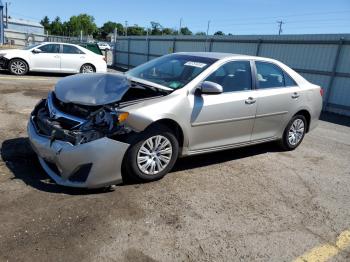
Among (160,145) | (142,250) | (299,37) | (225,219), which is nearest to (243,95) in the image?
(160,145)

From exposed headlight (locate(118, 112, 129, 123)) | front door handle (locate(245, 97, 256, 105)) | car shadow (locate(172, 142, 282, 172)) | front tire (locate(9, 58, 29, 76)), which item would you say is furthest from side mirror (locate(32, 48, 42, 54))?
exposed headlight (locate(118, 112, 129, 123))

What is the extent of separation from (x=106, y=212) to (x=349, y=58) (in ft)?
33.2

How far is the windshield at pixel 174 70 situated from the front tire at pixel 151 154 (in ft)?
2.34

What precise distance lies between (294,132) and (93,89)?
3.72 m

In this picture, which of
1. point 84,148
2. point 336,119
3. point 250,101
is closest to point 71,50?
point 336,119

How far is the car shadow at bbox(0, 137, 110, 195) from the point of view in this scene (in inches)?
161

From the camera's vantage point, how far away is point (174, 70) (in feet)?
17.1

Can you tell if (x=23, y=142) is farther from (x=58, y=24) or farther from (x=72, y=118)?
(x=58, y=24)

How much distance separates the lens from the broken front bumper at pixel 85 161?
3.83 meters

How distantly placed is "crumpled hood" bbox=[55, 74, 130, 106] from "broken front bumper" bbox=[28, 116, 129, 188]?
53cm

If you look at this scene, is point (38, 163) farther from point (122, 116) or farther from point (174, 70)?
point (174, 70)

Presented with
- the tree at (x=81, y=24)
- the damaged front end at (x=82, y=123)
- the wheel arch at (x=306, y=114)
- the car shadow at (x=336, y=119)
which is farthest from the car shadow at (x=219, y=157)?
the tree at (x=81, y=24)

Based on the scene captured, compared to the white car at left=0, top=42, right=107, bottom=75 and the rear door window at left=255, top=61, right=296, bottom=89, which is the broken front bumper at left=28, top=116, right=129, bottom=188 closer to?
the rear door window at left=255, top=61, right=296, bottom=89

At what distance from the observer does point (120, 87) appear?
4445 millimetres
